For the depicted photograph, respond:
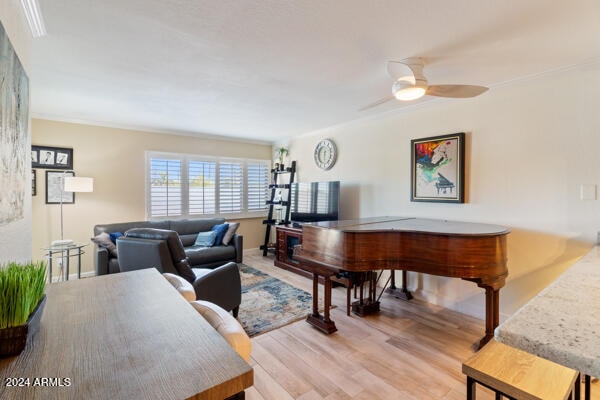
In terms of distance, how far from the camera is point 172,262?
8.00ft

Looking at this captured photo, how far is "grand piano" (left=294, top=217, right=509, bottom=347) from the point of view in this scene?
7.04ft

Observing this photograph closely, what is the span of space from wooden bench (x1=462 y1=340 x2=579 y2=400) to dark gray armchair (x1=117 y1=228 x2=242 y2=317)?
1.95m

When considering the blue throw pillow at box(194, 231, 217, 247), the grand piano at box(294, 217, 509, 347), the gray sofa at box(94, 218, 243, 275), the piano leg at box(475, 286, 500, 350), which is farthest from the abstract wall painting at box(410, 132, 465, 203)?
the blue throw pillow at box(194, 231, 217, 247)

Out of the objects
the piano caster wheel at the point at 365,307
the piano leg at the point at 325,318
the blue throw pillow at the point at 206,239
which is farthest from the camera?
the blue throw pillow at the point at 206,239

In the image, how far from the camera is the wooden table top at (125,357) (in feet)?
2.18

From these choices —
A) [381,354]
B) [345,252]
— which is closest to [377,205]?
[345,252]

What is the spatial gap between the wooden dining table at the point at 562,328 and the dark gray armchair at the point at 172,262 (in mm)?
2145

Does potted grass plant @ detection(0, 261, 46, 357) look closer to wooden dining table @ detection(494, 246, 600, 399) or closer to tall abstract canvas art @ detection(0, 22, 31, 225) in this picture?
tall abstract canvas art @ detection(0, 22, 31, 225)

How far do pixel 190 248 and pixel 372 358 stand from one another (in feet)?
10.7

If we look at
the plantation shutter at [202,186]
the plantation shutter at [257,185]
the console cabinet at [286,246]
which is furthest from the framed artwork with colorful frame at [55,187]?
the console cabinet at [286,246]

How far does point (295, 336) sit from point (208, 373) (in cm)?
207

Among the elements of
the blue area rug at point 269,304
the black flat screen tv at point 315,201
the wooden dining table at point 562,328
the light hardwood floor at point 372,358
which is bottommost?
the light hardwood floor at point 372,358

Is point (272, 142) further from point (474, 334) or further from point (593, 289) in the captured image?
point (593, 289)

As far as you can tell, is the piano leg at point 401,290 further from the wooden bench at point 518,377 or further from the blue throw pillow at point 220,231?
the blue throw pillow at point 220,231
